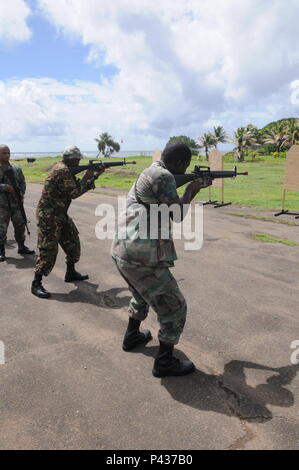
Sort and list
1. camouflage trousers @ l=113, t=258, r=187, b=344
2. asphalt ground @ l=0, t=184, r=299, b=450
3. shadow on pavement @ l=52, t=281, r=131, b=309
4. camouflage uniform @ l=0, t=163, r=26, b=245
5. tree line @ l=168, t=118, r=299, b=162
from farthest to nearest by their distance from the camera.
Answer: tree line @ l=168, t=118, r=299, b=162
camouflage uniform @ l=0, t=163, r=26, b=245
shadow on pavement @ l=52, t=281, r=131, b=309
camouflage trousers @ l=113, t=258, r=187, b=344
asphalt ground @ l=0, t=184, r=299, b=450

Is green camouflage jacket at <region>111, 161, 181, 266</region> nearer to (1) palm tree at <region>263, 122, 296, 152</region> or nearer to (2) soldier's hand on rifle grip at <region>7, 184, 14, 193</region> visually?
(2) soldier's hand on rifle grip at <region>7, 184, 14, 193</region>

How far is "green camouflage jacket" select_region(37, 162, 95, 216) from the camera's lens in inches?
183

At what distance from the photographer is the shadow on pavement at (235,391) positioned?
8.96 feet

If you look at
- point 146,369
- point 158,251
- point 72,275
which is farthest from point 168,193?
point 72,275

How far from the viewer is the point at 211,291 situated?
16.3 ft

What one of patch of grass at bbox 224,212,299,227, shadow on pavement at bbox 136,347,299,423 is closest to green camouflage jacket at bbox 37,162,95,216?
shadow on pavement at bbox 136,347,299,423

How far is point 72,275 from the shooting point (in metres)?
5.38

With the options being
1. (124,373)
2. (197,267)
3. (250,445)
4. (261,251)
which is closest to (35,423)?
(124,373)

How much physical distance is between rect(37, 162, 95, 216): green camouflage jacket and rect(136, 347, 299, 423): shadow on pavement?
262 centimetres

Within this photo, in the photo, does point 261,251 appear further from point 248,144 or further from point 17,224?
point 248,144

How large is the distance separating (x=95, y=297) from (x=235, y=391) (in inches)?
93.8

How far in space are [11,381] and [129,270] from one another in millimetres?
1373

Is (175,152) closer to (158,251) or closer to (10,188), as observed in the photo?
(158,251)

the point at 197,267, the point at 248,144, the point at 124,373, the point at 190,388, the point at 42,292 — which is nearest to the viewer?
the point at 190,388
